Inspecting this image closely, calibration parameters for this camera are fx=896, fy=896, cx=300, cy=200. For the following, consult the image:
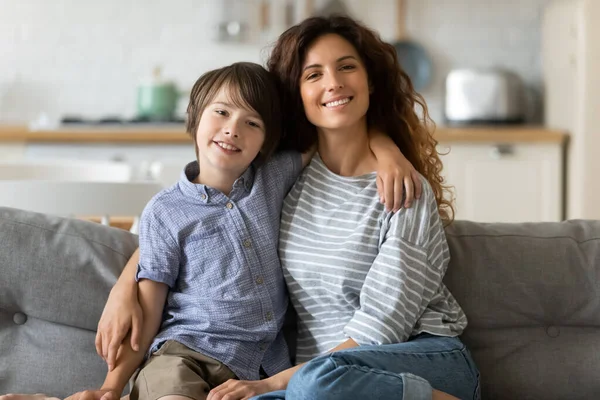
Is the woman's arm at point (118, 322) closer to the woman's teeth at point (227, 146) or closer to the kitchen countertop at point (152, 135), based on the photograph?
the woman's teeth at point (227, 146)

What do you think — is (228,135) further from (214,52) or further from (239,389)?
(214,52)

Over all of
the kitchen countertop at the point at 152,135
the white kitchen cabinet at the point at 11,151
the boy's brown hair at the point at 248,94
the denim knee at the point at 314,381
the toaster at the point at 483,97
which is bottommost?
the denim knee at the point at 314,381

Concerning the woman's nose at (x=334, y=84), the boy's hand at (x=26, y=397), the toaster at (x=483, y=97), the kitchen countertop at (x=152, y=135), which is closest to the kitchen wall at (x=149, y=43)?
the toaster at (x=483, y=97)

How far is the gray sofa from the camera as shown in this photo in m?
1.85

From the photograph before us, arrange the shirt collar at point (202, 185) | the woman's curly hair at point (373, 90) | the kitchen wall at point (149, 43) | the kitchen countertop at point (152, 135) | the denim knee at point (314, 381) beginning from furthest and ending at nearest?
the kitchen wall at point (149, 43)
the kitchen countertop at point (152, 135)
the woman's curly hair at point (373, 90)
the shirt collar at point (202, 185)
the denim knee at point (314, 381)

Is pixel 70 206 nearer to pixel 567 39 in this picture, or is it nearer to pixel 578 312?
pixel 578 312

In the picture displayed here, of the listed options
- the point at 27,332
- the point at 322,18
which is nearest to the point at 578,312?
the point at 322,18

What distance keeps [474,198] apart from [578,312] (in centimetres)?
251

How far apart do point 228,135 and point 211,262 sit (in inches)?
10.1

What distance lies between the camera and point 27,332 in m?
1.88

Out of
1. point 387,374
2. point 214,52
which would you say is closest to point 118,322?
point 387,374

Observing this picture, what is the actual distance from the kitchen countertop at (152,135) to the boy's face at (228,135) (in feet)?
7.80

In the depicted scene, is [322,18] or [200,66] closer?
[322,18]

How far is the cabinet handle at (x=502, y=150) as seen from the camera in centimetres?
431
